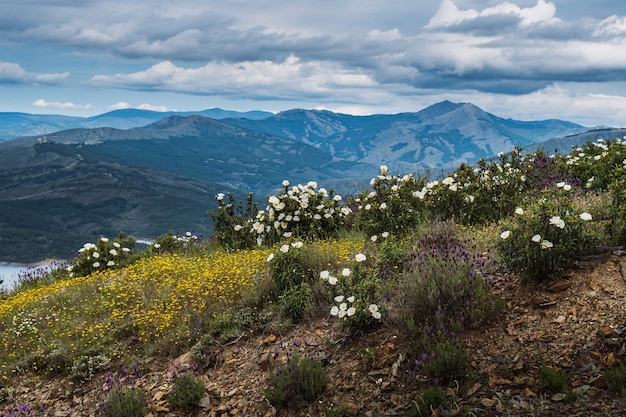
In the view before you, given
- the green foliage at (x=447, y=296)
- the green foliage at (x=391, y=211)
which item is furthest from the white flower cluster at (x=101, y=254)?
the green foliage at (x=447, y=296)

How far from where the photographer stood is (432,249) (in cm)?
691

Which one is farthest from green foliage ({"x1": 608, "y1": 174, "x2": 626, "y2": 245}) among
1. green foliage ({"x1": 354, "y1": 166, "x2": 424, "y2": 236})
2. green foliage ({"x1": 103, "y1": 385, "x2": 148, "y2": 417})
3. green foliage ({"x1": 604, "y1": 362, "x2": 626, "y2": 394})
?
green foliage ({"x1": 103, "y1": 385, "x2": 148, "y2": 417})

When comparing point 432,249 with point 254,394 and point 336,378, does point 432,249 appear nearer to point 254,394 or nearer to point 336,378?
point 336,378

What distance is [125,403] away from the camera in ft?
18.5

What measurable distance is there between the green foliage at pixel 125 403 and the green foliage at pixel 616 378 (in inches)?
183

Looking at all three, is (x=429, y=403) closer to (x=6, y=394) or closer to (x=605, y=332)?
(x=605, y=332)

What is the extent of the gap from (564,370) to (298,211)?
723 cm

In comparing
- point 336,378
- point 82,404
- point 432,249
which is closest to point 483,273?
point 432,249

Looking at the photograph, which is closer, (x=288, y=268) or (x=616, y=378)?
(x=616, y=378)

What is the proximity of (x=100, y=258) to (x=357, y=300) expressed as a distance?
945cm

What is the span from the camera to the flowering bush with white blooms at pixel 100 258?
1292 cm

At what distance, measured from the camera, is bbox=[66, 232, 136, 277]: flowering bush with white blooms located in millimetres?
12922

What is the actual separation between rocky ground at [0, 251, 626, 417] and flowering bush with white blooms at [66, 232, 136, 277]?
21.4 feet

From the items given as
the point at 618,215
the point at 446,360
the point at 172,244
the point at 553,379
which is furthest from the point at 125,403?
the point at 172,244
